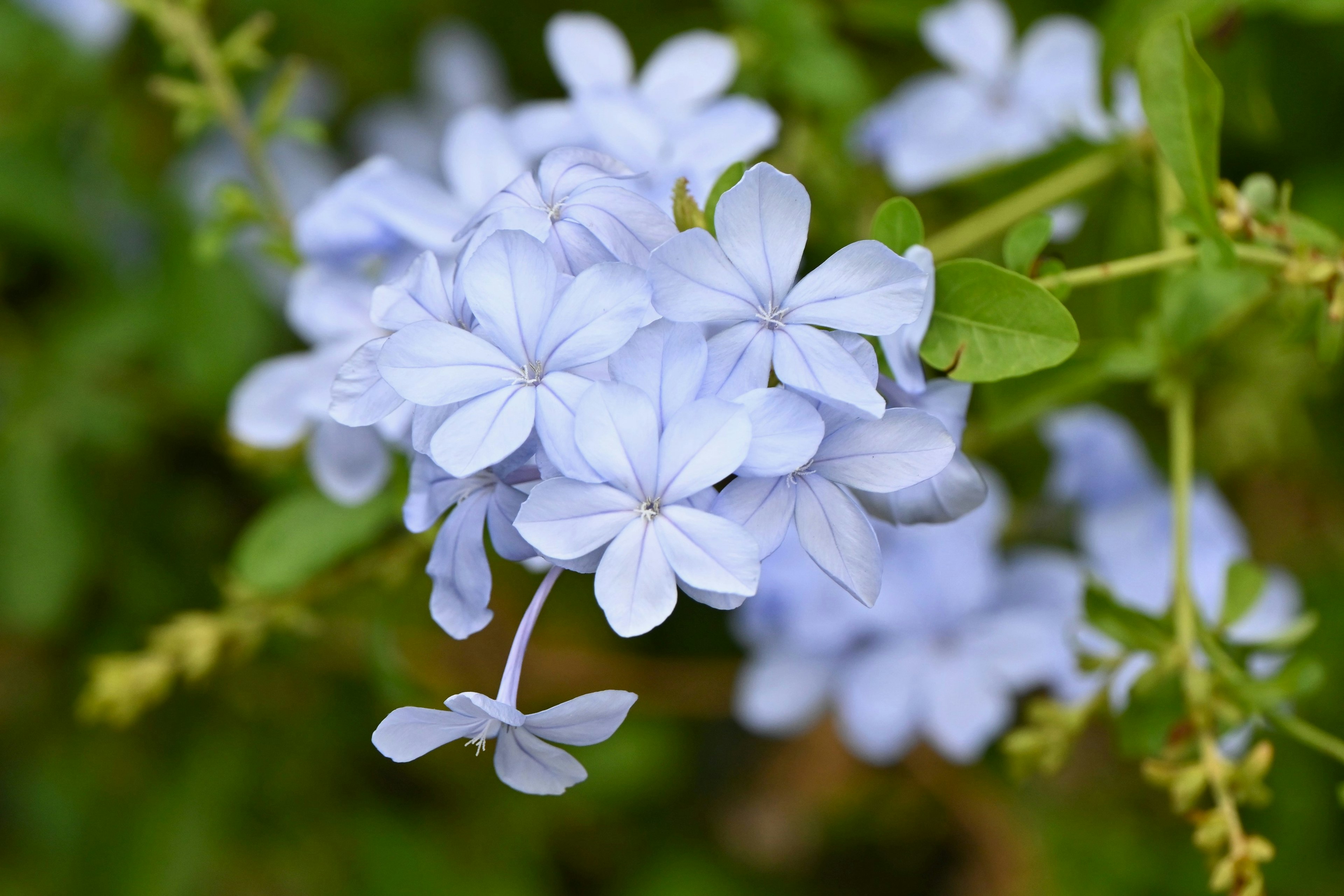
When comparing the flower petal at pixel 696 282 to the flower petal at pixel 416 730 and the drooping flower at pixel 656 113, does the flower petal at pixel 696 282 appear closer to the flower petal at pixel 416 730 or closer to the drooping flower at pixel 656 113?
the drooping flower at pixel 656 113

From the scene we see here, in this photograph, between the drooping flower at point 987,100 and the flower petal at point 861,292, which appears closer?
the flower petal at point 861,292

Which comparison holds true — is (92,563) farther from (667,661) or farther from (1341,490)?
(1341,490)

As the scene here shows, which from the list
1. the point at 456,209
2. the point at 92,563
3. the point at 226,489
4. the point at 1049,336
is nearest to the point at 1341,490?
the point at 1049,336

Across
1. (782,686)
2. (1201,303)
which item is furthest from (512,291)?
(782,686)

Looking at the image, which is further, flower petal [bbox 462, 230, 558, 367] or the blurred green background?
the blurred green background

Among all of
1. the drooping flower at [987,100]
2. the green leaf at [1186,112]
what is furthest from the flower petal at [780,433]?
the drooping flower at [987,100]

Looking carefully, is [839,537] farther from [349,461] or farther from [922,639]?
[922,639]

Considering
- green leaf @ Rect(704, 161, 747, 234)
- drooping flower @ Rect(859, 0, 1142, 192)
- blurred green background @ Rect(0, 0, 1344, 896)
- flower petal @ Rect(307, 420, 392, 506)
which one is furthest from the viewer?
blurred green background @ Rect(0, 0, 1344, 896)

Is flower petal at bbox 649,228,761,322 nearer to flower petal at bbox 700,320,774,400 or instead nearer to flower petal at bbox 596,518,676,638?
flower petal at bbox 700,320,774,400

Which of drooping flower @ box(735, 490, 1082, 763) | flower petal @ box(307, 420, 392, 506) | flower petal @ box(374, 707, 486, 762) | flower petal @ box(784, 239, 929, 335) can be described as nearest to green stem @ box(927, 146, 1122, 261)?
drooping flower @ box(735, 490, 1082, 763)
